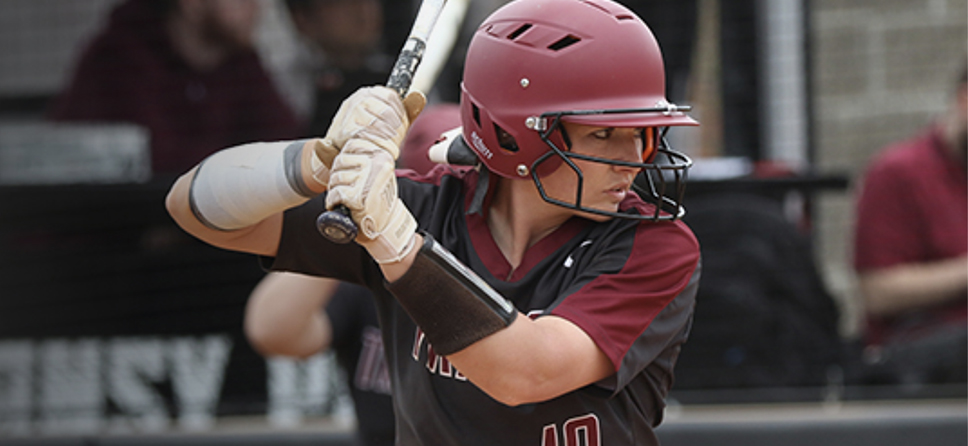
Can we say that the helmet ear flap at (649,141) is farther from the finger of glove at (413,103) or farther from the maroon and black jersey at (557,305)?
the finger of glove at (413,103)

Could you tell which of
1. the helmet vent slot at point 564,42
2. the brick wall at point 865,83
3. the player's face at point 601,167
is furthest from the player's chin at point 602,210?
the brick wall at point 865,83

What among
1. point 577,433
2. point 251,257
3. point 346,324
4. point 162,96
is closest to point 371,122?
point 577,433

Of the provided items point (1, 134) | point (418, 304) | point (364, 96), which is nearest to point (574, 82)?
point (364, 96)

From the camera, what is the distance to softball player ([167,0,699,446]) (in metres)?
1.47

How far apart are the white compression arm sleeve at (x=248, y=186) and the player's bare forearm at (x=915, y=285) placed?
8.96 ft

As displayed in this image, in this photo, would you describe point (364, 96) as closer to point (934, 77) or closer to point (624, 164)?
point (624, 164)

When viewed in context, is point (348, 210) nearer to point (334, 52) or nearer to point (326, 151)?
point (326, 151)

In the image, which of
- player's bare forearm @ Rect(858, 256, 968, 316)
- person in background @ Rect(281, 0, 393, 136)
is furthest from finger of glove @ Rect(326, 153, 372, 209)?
player's bare forearm @ Rect(858, 256, 968, 316)

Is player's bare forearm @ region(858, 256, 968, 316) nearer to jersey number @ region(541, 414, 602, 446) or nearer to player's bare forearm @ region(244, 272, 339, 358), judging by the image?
player's bare forearm @ region(244, 272, 339, 358)

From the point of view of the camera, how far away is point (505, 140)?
169cm

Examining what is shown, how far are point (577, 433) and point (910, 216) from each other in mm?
2540

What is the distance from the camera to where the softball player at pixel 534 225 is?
58.0 inches

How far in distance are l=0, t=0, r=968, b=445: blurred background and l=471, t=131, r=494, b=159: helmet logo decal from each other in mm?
1876

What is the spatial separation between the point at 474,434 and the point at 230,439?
7.18 ft
